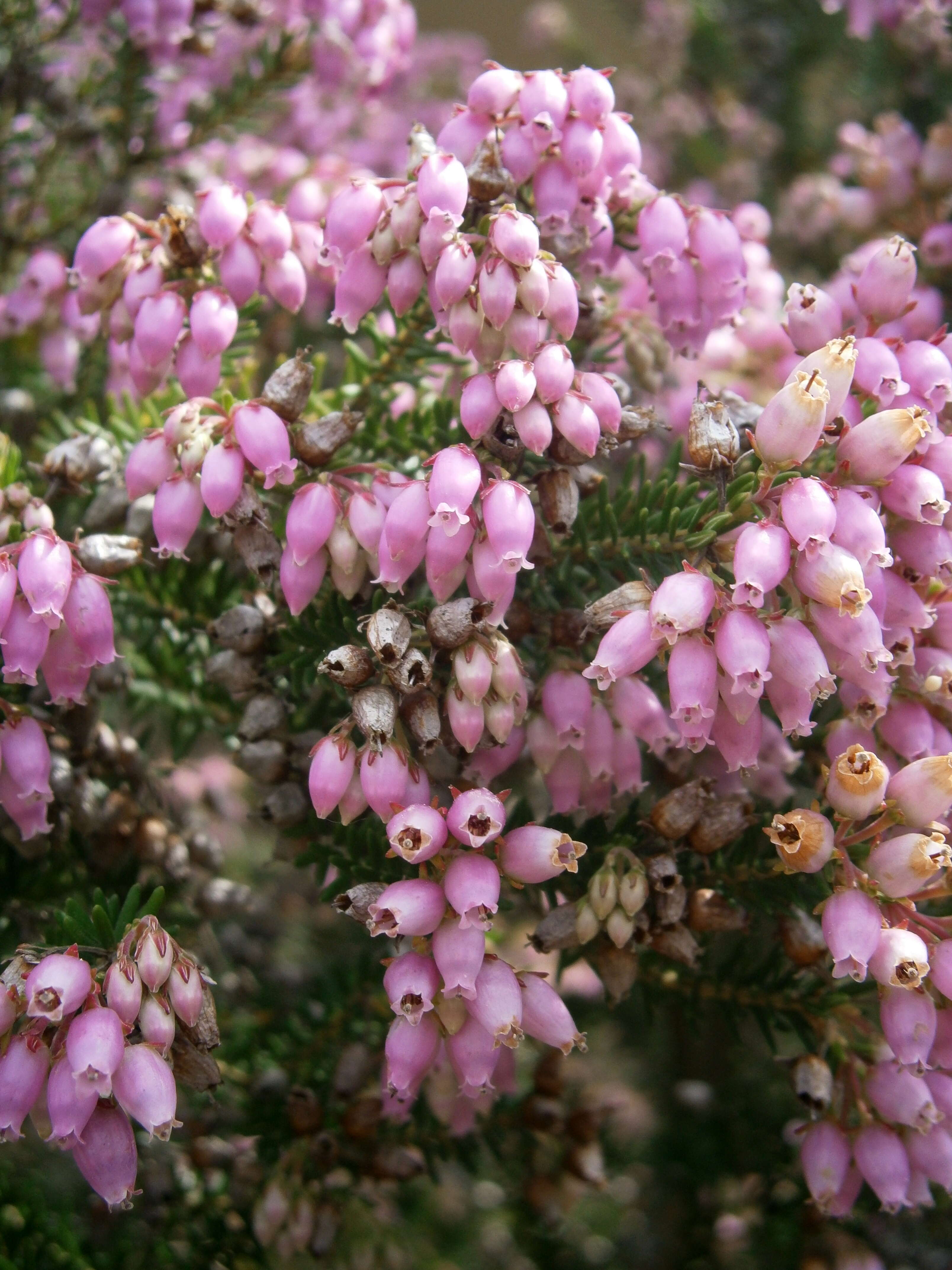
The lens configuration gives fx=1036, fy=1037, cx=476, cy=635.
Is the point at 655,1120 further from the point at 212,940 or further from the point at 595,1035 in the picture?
the point at 212,940

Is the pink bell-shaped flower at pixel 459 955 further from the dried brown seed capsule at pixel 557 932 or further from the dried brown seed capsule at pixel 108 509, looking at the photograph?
the dried brown seed capsule at pixel 108 509

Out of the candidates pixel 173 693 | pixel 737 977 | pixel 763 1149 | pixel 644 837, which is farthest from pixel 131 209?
pixel 763 1149

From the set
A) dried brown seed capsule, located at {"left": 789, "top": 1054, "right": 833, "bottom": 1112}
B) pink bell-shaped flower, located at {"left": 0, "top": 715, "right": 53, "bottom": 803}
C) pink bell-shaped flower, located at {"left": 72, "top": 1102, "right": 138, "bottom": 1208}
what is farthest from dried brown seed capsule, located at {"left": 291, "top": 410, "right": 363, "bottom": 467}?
dried brown seed capsule, located at {"left": 789, "top": 1054, "right": 833, "bottom": 1112}

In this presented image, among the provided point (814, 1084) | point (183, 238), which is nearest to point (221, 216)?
point (183, 238)

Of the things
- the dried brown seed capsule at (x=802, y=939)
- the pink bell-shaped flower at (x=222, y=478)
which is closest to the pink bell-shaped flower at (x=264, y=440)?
the pink bell-shaped flower at (x=222, y=478)

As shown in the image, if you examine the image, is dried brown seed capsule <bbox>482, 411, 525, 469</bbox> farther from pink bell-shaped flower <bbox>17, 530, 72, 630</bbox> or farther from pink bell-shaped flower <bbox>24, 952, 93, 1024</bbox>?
pink bell-shaped flower <bbox>24, 952, 93, 1024</bbox>

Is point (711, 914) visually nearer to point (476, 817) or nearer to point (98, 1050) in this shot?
point (476, 817)
